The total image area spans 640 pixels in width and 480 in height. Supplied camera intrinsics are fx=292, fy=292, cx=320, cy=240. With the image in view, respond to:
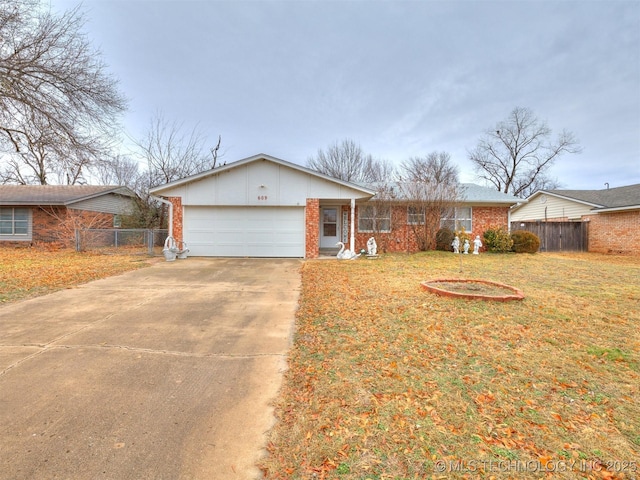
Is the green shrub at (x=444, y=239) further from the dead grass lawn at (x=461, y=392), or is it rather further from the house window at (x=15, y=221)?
the house window at (x=15, y=221)

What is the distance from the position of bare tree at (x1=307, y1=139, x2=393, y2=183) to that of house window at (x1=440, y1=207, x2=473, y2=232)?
1590 centimetres

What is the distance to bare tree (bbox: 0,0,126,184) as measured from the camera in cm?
889

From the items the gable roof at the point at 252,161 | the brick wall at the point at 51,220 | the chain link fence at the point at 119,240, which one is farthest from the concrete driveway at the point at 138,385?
the brick wall at the point at 51,220

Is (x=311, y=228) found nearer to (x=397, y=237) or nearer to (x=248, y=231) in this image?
(x=248, y=231)

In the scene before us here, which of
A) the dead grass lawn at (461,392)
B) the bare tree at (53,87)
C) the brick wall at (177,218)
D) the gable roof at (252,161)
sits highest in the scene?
the bare tree at (53,87)

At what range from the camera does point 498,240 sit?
14516 mm

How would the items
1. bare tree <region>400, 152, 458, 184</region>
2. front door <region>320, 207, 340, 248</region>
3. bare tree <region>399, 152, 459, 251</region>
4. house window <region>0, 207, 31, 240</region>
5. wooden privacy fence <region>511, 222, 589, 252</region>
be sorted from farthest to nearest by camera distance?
bare tree <region>400, 152, 458, 184</region>
house window <region>0, 207, 31, 240</region>
wooden privacy fence <region>511, 222, 589, 252</region>
front door <region>320, 207, 340, 248</region>
bare tree <region>399, 152, 459, 251</region>

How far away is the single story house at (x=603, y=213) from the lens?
14.9m

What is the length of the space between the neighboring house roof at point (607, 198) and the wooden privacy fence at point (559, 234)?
1.30 meters

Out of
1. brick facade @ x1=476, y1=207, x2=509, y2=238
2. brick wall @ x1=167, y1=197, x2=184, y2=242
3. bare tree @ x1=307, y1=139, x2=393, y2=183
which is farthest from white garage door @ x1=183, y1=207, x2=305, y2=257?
bare tree @ x1=307, y1=139, x2=393, y2=183

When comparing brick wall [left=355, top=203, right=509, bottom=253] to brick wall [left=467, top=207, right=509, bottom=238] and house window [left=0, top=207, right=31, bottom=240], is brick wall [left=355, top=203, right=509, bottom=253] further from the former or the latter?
house window [left=0, top=207, right=31, bottom=240]

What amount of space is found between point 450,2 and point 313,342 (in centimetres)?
1531

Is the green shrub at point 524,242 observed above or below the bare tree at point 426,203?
below

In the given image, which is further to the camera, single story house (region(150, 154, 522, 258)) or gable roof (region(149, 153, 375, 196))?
single story house (region(150, 154, 522, 258))
